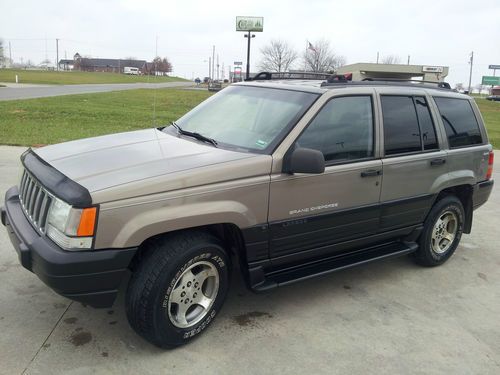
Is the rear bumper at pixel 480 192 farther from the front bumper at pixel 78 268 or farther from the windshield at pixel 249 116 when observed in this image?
the front bumper at pixel 78 268

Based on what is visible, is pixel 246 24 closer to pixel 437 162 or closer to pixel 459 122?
pixel 459 122

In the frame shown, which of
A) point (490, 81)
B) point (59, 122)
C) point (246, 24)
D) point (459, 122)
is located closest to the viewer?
point (459, 122)

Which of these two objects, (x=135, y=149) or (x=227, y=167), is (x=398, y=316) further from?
(x=135, y=149)

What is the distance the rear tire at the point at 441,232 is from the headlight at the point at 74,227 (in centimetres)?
322

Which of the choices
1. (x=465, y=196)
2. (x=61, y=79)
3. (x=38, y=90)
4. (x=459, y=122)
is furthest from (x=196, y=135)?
(x=61, y=79)

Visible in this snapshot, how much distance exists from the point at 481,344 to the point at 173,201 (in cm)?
245

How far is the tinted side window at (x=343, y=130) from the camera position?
3564 mm

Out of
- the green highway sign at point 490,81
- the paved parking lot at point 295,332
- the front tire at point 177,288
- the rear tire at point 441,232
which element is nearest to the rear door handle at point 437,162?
the rear tire at point 441,232

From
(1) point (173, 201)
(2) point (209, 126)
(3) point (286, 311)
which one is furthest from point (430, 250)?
(1) point (173, 201)

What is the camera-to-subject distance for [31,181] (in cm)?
335

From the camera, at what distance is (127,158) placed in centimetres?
325

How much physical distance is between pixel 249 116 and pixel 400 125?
1.36m

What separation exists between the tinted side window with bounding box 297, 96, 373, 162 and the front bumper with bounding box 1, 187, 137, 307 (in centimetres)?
155

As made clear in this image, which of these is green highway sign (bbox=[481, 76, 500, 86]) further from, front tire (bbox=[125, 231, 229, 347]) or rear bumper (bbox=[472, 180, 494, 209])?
front tire (bbox=[125, 231, 229, 347])
